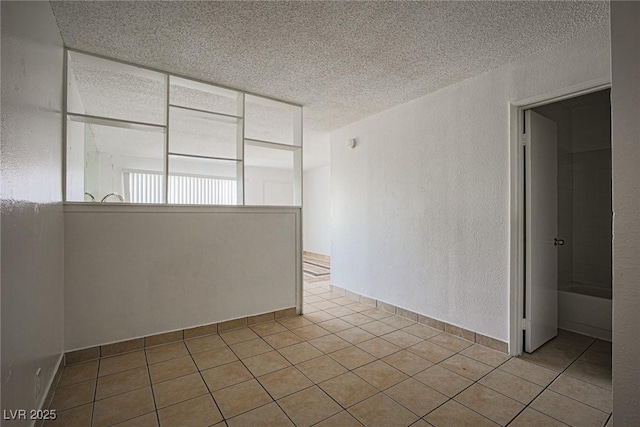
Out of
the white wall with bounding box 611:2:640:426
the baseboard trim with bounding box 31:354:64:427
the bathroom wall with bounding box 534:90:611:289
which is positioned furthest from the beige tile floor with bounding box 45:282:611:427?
the bathroom wall with bounding box 534:90:611:289

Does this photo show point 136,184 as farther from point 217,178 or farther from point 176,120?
point 176,120

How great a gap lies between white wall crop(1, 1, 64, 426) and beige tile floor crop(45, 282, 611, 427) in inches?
16.6

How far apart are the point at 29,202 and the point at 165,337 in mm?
1710

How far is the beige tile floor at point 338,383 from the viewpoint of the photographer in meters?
1.75

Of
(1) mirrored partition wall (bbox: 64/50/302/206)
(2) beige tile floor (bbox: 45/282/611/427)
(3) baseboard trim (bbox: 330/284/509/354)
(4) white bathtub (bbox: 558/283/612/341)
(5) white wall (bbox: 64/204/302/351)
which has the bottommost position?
(2) beige tile floor (bbox: 45/282/611/427)

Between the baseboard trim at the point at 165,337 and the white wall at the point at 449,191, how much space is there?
1416 mm

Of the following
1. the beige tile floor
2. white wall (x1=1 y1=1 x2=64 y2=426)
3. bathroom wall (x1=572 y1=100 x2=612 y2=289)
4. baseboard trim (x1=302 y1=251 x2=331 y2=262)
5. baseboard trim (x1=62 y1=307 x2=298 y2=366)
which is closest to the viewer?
white wall (x1=1 y1=1 x2=64 y2=426)

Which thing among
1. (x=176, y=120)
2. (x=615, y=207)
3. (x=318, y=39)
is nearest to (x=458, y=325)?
(x=615, y=207)

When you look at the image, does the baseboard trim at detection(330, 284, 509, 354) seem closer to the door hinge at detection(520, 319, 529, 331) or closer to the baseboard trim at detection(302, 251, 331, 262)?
the door hinge at detection(520, 319, 529, 331)

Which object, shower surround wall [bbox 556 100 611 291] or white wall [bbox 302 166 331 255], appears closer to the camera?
shower surround wall [bbox 556 100 611 291]

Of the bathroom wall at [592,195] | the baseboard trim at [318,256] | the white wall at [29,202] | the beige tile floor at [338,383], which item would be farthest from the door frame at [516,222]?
the baseboard trim at [318,256]

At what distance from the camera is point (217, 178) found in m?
7.69

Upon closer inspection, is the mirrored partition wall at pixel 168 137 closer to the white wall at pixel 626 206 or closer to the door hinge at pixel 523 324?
the door hinge at pixel 523 324

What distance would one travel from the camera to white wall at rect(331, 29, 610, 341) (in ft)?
8.20
